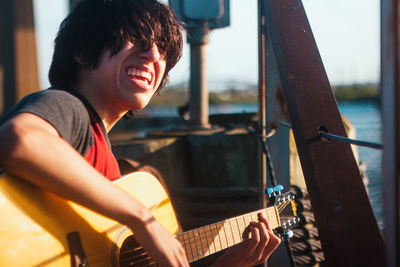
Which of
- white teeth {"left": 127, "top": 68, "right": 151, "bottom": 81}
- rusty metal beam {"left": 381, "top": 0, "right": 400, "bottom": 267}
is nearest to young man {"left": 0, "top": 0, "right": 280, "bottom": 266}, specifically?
white teeth {"left": 127, "top": 68, "right": 151, "bottom": 81}

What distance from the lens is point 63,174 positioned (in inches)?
41.2

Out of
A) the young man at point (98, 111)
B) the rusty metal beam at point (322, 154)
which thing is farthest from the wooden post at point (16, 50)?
the rusty metal beam at point (322, 154)

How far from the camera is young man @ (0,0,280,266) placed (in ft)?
3.40

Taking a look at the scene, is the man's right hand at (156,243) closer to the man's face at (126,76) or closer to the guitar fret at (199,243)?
the guitar fret at (199,243)

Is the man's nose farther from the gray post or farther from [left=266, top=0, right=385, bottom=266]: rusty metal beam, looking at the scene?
the gray post

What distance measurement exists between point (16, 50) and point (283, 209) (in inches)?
219

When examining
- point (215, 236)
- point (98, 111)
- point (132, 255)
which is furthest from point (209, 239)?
point (98, 111)

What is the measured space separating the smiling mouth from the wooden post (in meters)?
5.29

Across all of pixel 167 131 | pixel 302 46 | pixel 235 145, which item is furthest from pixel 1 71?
pixel 302 46

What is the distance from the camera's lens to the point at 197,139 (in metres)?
3.40

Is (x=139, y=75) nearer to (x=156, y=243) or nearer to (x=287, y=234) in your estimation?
(x=156, y=243)

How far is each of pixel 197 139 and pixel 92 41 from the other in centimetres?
197

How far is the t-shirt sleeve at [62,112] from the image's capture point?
3.54 ft

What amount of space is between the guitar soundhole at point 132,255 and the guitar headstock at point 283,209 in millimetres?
621
